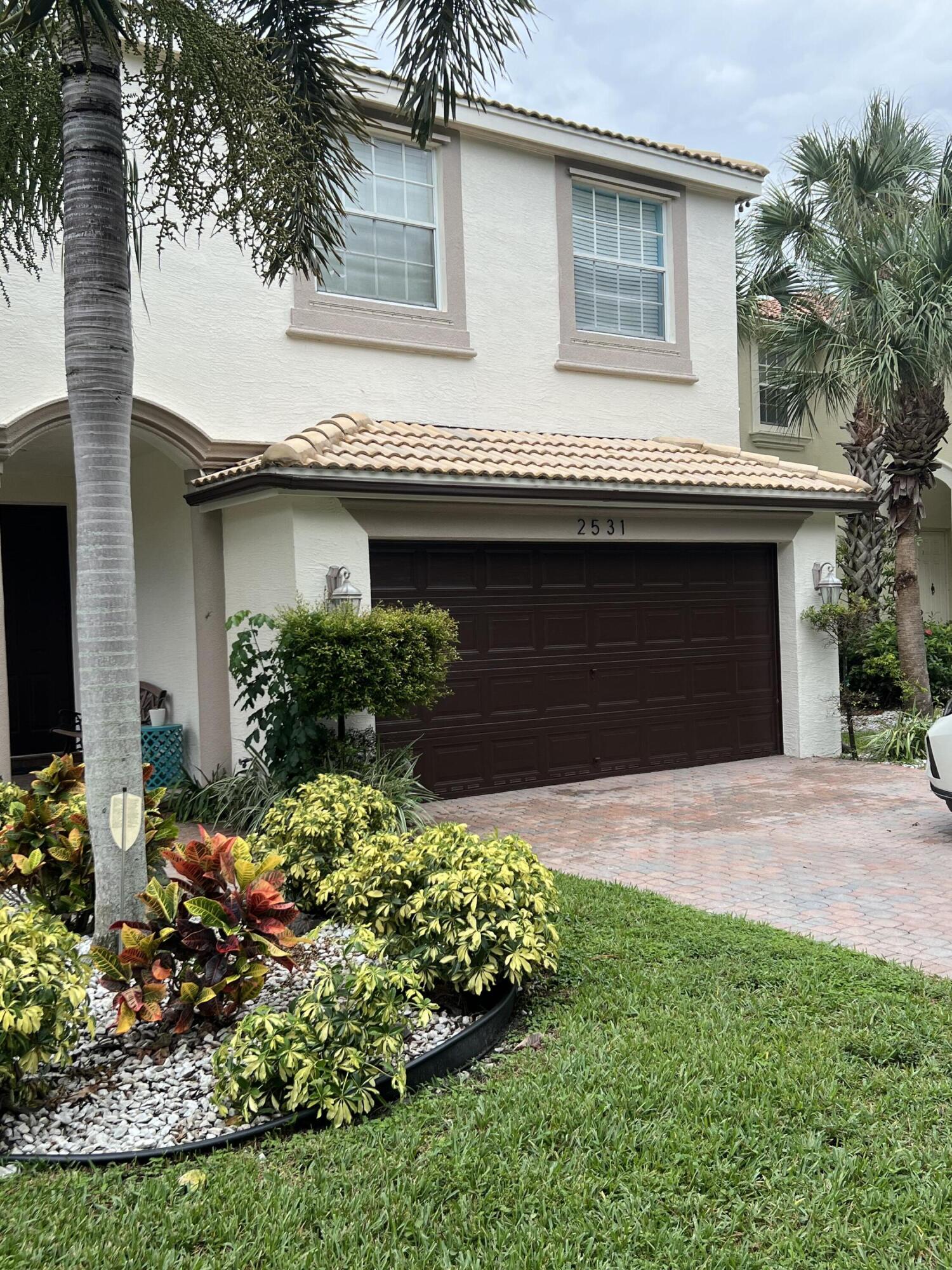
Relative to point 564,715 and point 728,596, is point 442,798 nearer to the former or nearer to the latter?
point 564,715

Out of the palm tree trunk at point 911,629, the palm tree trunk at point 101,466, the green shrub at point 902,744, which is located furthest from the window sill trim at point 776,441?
the palm tree trunk at point 101,466

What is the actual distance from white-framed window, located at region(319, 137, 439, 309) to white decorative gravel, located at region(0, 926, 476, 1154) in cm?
859

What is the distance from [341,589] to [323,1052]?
225 inches

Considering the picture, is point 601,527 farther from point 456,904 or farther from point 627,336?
point 456,904

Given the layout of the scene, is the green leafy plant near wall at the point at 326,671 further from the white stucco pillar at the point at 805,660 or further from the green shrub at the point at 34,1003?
the white stucco pillar at the point at 805,660

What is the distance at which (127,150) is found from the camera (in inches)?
242

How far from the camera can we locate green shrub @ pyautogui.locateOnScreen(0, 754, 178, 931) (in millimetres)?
5297

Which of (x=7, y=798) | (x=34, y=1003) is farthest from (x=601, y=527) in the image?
(x=34, y=1003)

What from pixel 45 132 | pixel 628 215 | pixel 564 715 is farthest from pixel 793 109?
pixel 45 132

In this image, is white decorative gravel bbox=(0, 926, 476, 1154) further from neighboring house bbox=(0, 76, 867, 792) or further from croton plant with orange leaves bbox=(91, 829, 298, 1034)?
neighboring house bbox=(0, 76, 867, 792)

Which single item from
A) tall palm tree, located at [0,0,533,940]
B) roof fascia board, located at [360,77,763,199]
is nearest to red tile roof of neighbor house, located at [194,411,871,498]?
tall palm tree, located at [0,0,533,940]

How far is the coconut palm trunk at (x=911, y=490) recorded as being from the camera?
42.8 feet

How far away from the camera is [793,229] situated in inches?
632

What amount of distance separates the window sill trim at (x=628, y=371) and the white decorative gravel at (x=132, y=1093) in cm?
959
